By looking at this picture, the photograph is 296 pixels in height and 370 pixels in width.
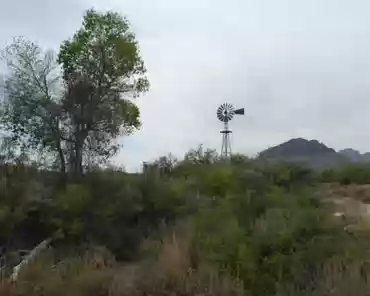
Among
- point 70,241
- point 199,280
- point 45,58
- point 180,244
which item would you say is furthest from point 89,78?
point 199,280

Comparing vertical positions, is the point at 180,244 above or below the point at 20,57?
below

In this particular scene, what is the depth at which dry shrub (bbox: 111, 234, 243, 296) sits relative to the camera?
10.1 m

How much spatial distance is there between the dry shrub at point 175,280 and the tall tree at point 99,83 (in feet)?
44.9

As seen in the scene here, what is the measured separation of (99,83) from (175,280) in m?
19.5

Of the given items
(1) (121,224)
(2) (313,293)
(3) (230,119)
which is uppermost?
(3) (230,119)

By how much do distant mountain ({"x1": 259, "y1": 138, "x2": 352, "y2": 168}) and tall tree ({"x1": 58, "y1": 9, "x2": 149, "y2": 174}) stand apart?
21.6ft

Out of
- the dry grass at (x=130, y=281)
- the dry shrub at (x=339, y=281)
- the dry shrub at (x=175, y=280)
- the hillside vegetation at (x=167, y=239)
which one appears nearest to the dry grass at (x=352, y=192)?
the hillside vegetation at (x=167, y=239)

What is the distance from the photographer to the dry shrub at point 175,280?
10.1m

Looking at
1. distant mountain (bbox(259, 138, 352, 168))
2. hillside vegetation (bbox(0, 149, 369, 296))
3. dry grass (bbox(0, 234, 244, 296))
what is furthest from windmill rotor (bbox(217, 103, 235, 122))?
dry grass (bbox(0, 234, 244, 296))

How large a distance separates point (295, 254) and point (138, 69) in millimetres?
21759

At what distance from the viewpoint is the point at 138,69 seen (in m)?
31.3

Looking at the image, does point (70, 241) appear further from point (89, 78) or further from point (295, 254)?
point (89, 78)

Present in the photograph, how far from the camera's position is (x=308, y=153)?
41.3m

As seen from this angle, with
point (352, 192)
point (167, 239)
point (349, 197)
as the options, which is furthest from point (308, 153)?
point (167, 239)
